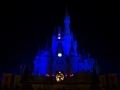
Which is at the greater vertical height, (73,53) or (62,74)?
(73,53)

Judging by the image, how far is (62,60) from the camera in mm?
60688

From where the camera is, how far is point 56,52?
6381 cm

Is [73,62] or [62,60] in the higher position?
[62,60]

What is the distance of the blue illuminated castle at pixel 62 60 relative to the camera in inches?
2367

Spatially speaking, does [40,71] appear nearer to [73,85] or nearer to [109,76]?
[109,76]

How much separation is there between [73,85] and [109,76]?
24.5m

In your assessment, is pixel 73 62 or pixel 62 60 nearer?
pixel 62 60

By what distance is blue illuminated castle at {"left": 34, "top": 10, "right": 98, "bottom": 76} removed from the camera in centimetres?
6012

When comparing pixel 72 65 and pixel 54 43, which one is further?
pixel 54 43

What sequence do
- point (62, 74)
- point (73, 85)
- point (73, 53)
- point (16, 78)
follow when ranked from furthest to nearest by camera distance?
point (73, 53)
point (62, 74)
point (16, 78)
point (73, 85)

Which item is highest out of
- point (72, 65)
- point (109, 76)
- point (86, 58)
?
point (86, 58)

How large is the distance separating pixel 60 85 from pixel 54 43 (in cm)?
3659

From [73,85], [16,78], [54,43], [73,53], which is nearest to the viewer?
[73,85]

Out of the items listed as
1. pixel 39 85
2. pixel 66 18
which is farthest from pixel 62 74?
pixel 66 18
